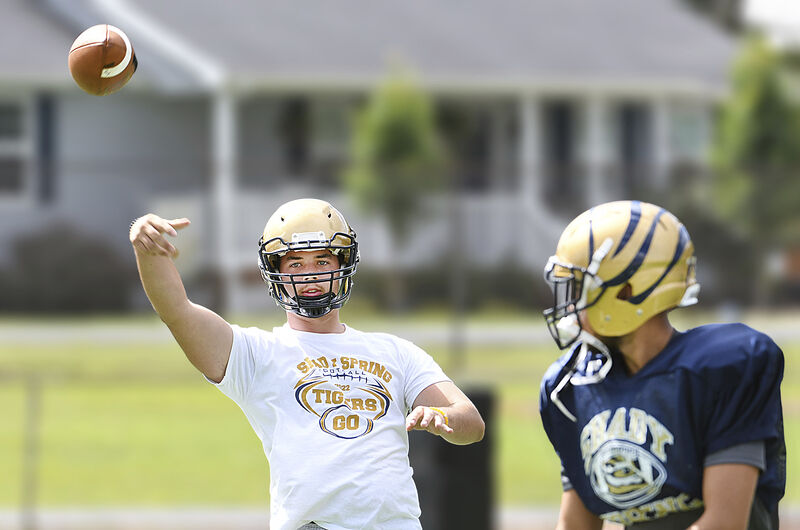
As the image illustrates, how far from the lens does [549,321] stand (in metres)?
3.34

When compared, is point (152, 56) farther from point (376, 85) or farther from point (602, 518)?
point (602, 518)

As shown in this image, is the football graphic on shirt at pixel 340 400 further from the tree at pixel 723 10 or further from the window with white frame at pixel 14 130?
the tree at pixel 723 10

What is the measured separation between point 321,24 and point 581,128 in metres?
5.66

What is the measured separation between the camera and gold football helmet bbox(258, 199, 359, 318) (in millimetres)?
3701

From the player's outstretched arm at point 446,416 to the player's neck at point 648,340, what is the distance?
578 millimetres

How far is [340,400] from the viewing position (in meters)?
3.63

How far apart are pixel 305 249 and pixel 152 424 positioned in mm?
8699

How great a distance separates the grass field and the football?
139 inches

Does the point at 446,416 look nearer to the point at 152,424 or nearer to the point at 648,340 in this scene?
the point at 648,340

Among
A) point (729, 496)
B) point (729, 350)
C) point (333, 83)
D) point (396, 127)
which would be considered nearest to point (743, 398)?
point (729, 350)

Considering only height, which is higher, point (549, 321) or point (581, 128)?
point (581, 128)

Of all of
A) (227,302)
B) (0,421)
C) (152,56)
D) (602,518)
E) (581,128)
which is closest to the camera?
(602,518)

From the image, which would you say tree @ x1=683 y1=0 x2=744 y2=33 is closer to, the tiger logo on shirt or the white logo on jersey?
the tiger logo on shirt

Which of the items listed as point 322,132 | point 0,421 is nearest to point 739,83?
point 322,132
